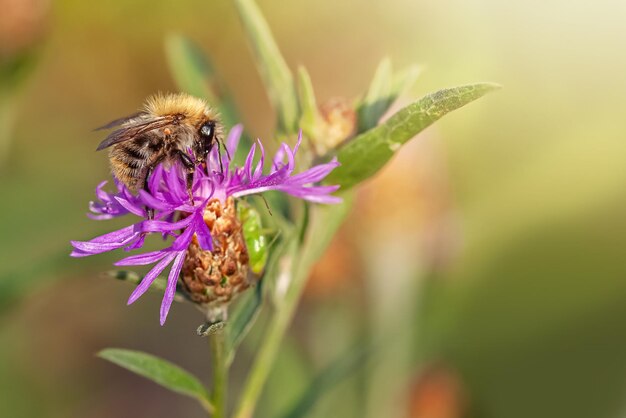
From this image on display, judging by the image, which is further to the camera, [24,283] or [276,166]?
[24,283]

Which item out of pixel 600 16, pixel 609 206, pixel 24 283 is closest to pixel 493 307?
pixel 609 206

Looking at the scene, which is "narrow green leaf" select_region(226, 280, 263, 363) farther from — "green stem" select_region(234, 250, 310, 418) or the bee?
the bee

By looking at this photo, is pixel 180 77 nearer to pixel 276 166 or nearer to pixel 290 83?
pixel 290 83

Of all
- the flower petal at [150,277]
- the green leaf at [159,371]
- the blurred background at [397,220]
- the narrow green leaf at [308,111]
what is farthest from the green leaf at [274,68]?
the blurred background at [397,220]

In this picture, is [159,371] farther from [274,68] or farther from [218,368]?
[274,68]

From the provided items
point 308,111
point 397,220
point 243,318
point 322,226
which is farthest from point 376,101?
point 397,220

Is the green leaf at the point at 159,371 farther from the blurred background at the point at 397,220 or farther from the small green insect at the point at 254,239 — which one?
the blurred background at the point at 397,220

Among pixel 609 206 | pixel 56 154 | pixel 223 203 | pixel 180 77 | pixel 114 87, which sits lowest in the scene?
pixel 609 206

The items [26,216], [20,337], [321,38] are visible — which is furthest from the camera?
[321,38]

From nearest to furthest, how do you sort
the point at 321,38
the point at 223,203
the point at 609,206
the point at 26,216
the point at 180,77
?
1. the point at 223,203
2. the point at 180,77
3. the point at 26,216
4. the point at 609,206
5. the point at 321,38
